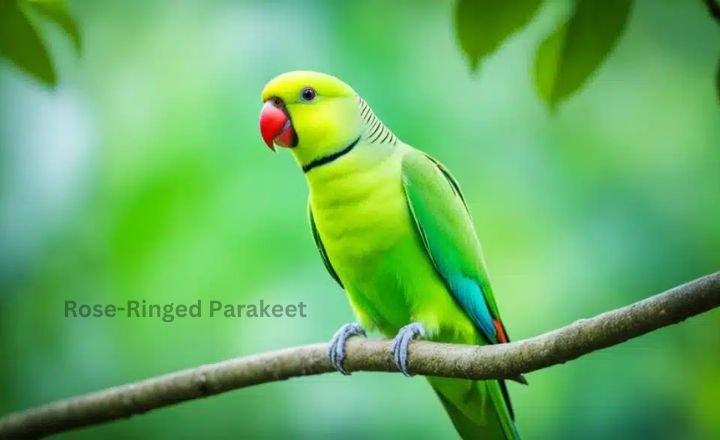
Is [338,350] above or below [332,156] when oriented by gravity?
below

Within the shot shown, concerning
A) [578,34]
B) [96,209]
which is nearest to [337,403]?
[96,209]

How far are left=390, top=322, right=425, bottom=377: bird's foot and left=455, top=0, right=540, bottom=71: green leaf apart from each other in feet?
2.28

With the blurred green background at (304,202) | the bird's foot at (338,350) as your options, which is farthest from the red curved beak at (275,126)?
the blurred green background at (304,202)

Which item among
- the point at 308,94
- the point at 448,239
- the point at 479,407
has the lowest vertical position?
the point at 479,407

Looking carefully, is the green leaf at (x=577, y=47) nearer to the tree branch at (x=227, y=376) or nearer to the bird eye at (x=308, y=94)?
the tree branch at (x=227, y=376)

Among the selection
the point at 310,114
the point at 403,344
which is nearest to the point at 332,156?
the point at 310,114

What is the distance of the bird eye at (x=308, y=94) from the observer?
1381mm

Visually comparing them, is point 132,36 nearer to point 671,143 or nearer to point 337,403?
point 337,403

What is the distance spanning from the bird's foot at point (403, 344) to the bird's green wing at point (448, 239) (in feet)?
0.35

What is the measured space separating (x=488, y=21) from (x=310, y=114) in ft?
2.60

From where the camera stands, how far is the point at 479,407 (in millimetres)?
1438

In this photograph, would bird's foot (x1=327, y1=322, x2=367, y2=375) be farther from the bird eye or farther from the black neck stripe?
the bird eye

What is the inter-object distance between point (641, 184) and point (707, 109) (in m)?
0.22

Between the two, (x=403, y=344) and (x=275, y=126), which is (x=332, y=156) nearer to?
(x=275, y=126)
